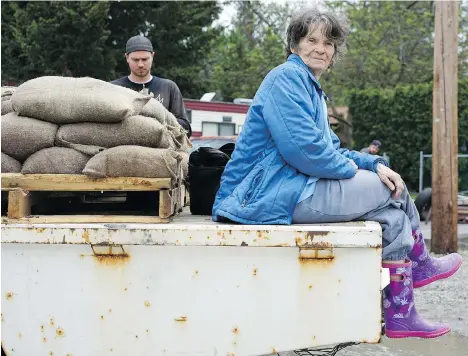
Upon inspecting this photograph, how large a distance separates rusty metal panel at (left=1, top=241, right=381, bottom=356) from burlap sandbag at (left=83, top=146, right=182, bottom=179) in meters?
0.51

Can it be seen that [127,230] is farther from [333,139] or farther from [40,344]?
[333,139]

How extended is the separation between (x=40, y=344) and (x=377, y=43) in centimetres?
3186

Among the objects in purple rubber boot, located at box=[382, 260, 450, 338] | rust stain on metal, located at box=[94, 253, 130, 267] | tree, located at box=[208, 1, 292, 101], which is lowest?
purple rubber boot, located at box=[382, 260, 450, 338]

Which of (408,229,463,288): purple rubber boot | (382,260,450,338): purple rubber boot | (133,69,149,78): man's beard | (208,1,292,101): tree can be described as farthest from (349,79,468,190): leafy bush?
(382,260,450,338): purple rubber boot

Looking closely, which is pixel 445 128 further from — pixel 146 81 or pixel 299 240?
pixel 299 240

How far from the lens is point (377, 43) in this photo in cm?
3316

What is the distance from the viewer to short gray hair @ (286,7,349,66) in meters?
3.49

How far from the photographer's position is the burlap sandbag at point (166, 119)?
3.77 meters

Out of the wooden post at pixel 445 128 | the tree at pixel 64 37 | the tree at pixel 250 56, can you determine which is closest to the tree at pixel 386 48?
the tree at pixel 250 56

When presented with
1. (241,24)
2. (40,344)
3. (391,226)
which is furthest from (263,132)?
(241,24)

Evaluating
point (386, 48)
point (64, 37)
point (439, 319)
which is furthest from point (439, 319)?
point (386, 48)

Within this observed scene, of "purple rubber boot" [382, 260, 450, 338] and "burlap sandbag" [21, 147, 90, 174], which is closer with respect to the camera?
"purple rubber boot" [382, 260, 450, 338]

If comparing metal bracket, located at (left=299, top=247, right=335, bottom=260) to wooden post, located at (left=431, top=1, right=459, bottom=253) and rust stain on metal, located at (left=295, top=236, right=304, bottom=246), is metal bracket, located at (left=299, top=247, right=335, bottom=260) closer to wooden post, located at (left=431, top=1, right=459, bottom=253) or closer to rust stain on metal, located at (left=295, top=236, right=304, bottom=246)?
rust stain on metal, located at (left=295, top=236, right=304, bottom=246)

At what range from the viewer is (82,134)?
352 cm
